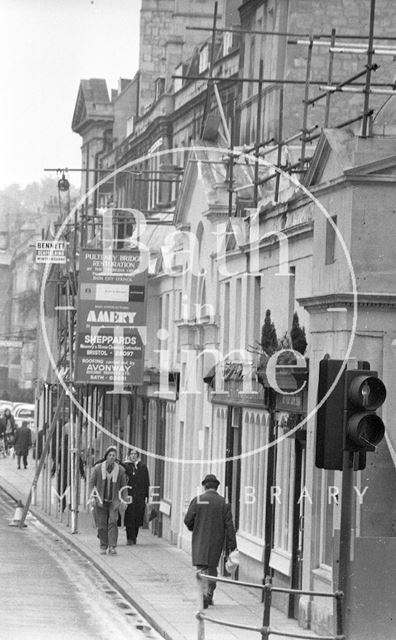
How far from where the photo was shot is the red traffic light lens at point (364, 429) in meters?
14.4

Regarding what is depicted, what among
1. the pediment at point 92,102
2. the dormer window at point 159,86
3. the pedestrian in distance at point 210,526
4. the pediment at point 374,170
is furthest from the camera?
the pediment at point 92,102

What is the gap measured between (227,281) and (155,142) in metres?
26.9

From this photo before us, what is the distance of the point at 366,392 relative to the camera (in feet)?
47.5

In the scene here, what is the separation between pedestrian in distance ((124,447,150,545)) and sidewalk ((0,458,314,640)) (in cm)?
33

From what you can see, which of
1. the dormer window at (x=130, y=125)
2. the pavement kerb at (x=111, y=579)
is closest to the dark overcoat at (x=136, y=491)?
the pavement kerb at (x=111, y=579)

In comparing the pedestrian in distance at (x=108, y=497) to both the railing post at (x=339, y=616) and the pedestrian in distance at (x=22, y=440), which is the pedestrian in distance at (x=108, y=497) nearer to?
the railing post at (x=339, y=616)

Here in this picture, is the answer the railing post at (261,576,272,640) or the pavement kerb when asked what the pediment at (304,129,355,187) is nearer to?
the pavement kerb

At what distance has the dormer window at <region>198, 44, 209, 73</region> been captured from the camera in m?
49.6

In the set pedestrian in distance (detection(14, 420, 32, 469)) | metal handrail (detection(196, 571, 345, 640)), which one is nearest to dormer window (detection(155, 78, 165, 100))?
pedestrian in distance (detection(14, 420, 32, 469))

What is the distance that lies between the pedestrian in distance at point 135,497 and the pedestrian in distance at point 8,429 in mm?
31600

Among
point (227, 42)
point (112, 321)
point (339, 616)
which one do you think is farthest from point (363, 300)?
point (227, 42)

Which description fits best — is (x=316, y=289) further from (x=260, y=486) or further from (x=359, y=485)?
(x=260, y=486)

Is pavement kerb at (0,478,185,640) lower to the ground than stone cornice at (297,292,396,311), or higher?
lower

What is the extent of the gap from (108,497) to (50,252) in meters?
9.25
